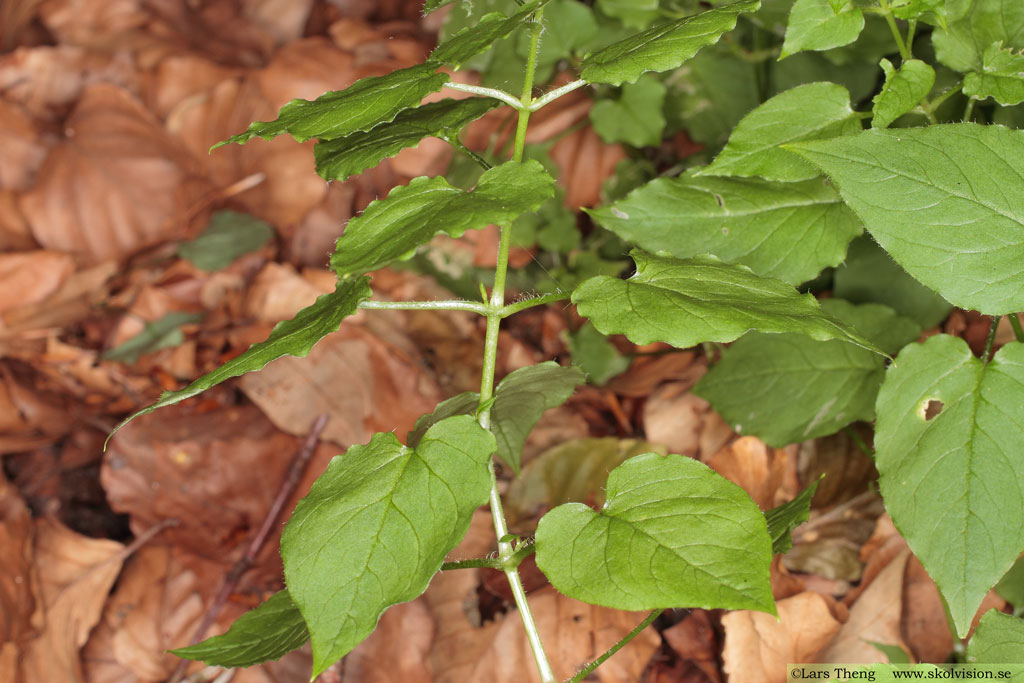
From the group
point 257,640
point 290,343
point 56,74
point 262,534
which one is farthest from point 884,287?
point 56,74

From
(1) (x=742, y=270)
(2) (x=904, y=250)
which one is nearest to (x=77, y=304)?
(1) (x=742, y=270)

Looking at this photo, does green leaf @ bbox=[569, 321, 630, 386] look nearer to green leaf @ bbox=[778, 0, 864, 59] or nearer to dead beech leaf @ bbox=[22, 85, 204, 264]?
green leaf @ bbox=[778, 0, 864, 59]

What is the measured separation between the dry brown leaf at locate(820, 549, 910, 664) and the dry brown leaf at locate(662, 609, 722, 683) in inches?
8.5

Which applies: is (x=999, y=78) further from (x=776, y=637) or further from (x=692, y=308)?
(x=776, y=637)

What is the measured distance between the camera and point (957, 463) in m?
1.28

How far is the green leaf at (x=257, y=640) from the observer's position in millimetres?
1316

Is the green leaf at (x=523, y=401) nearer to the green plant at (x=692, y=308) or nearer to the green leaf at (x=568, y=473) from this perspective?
the green plant at (x=692, y=308)

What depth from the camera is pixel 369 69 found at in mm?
3328

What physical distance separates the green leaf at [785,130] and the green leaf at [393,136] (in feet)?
1.43

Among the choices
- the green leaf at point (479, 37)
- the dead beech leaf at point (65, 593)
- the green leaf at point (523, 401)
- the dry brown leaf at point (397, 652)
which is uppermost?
the green leaf at point (479, 37)

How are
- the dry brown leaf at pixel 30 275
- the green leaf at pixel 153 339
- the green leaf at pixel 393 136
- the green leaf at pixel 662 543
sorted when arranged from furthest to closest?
the dry brown leaf at pixel 30 275 < the green leaf at pixel 153 339 < the green leaf at pixel 393 136 < the green leaf at pixel 662 543

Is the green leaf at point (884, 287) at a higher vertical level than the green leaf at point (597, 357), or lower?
higher

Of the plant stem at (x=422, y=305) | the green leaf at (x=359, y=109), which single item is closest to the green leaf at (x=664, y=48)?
the green leaf at (x=359, y=109)

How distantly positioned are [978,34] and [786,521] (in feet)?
3.10
